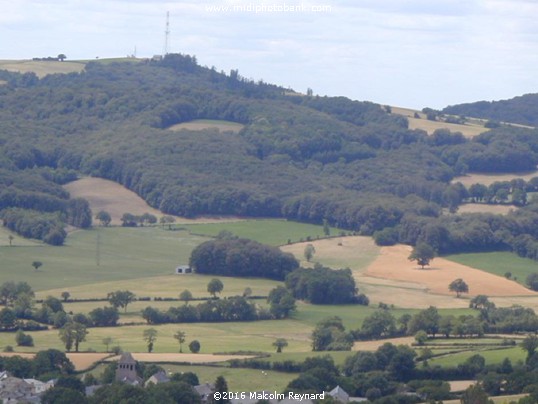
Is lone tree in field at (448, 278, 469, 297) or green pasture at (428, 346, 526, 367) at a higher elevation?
green pasture at (428, 346, 526, 367)

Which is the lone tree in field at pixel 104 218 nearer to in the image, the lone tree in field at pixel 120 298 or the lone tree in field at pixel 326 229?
the lone tree in field at pixel 326 229

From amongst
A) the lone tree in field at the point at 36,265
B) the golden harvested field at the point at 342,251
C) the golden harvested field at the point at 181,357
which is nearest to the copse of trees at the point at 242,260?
the golden harvested field at the point at 342,251

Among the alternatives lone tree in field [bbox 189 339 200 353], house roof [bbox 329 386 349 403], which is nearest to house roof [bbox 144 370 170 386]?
house roof [bbox 329 386 349 403]

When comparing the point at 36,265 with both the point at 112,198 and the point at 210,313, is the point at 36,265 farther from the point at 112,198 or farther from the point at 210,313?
the point at 112,198

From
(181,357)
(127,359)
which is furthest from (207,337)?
(127,359)

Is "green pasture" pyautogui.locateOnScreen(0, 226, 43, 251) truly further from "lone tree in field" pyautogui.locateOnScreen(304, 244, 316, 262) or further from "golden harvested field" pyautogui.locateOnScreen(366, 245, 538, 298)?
"golden harvested field" pyautogui.locateOnScreen(366, 245, 538, 298)

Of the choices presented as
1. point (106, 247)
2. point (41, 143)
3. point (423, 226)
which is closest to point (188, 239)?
point (106, 247)
